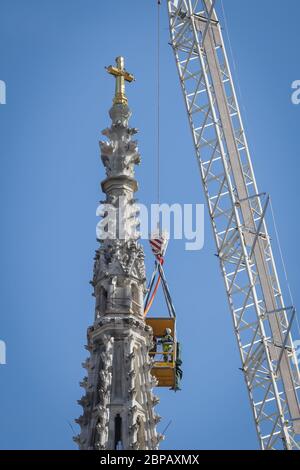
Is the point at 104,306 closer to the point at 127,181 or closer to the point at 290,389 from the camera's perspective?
the point at 127,181

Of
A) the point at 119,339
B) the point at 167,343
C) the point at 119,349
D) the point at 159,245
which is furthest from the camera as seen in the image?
the point at 159,245

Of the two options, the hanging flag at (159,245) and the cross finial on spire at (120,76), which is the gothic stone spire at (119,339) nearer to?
the cross finial on spire at (120,76)

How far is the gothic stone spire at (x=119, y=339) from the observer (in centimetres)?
5469

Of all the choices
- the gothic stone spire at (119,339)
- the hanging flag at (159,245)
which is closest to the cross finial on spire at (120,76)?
the gothic stone spire at (119,339)

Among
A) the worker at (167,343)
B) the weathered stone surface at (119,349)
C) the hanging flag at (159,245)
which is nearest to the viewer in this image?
the weathered stone surface at (119,349)

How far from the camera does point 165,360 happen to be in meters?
70.2

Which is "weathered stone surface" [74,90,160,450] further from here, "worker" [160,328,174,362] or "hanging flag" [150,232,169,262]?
"hanging flag" [150,232,169,262]

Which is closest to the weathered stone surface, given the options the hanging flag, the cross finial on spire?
the cross finial on spire

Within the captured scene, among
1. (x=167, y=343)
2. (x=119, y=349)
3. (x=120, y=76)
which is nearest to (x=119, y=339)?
(x=119, y=349)

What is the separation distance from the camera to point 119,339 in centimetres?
5791

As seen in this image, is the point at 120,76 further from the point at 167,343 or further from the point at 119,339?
the point at 119,339

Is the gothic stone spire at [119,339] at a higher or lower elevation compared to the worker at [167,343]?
lower

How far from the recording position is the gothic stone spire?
179 ft
